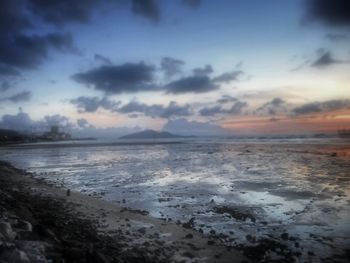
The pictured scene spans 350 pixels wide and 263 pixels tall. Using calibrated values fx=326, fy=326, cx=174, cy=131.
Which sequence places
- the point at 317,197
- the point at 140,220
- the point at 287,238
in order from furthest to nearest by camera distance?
the point at 317,197
the point at 140,220
the point at 287,238

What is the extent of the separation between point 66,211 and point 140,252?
22.8 feet

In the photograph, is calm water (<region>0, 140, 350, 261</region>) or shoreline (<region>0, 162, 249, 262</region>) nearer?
shoreline (<region>0, 162, 249, 262</region>)

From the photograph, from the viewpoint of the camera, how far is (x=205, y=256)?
10547 millimetres

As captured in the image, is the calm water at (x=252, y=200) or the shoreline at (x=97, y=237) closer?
the shoreline at (x=97, y=237)

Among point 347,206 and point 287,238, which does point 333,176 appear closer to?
point 347,206

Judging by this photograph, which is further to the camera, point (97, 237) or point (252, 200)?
point (252, 200)

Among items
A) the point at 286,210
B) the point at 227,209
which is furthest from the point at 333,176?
the point at 227,209

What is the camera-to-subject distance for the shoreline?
877 cm

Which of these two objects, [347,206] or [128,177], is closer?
[347,206]

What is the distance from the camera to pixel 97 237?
12.1 metres

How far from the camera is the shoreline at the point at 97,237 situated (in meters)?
8.77

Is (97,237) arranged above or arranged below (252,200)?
above

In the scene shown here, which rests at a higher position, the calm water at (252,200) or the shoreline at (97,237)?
the shoreline at (97,237)

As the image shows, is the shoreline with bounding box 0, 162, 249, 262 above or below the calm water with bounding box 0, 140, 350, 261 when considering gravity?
above
